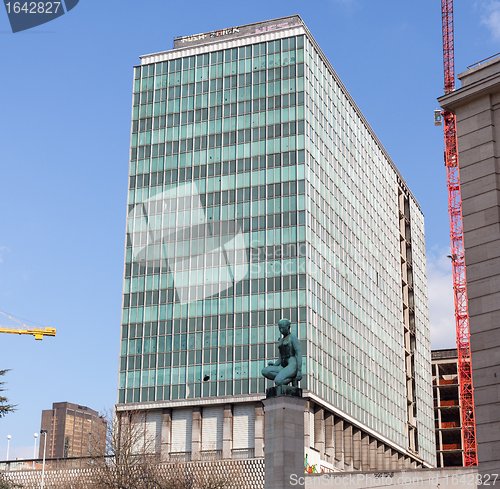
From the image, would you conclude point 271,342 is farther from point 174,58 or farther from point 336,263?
point 174,58

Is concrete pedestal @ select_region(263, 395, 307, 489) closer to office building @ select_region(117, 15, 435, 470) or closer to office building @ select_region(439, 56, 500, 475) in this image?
office building @ select_region(439, 56, 500, 475)

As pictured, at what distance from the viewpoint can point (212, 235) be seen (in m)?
113

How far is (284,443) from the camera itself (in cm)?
4575

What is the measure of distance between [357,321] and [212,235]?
26.1m

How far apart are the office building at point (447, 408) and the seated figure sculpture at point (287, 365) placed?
141 m

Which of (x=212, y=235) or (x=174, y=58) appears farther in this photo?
(x=174, y=58)

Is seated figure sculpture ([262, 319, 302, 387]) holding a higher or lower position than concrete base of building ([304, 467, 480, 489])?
higher

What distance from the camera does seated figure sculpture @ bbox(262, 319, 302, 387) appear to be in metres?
47.4

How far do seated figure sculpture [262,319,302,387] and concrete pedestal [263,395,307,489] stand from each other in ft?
4.13

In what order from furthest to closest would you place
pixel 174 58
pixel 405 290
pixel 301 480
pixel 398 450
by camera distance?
pixel 405 290
pixel 398 450
pixel 174 58
pixel 301 480

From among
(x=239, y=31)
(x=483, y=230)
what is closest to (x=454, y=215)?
(x=239, y=31)

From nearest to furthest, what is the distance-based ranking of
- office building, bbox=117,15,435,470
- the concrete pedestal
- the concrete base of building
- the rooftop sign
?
1. the concrete pedestal
2. the concrete base of building
3. office building, bbox=117,15,435,470
4. the rooftop sign

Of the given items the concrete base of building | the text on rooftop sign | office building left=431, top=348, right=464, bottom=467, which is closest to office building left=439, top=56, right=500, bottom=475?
the concrete base of building

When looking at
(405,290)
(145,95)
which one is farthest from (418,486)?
(405,290)
